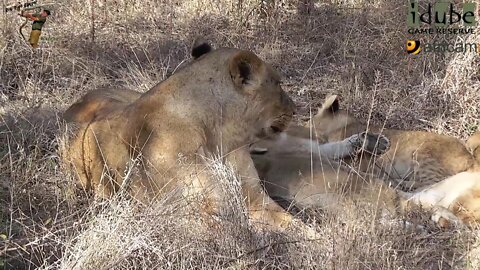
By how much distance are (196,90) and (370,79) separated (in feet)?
9.36

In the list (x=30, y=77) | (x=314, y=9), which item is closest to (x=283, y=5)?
(x=314, y=9)

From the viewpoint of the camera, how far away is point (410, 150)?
214 inches

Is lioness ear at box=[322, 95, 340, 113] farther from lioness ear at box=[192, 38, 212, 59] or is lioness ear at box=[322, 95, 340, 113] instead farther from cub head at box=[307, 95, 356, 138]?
lioness ear at box=[192, 38, 212, 59]

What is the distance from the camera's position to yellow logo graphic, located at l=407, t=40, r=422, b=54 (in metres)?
7.06

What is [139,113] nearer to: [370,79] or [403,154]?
[403,154]

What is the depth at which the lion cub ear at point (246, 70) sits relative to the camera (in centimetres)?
428

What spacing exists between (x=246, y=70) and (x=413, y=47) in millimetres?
3155

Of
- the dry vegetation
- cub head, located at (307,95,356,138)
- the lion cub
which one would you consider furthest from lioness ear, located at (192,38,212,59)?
cub head, located at (307,95,356,138)

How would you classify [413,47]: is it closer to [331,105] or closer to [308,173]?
[331,105]

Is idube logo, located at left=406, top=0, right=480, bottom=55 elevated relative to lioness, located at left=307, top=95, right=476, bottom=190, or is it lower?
elevated

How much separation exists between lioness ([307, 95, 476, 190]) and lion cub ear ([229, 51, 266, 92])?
89 centimetres

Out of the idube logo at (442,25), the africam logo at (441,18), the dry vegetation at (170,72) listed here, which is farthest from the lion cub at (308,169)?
the africam logo at (441,18)

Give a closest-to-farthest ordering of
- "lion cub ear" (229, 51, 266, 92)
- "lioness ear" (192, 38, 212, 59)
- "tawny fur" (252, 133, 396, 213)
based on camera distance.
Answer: "lion cub ear" (229, 51, 266, 92) → "tawny fur" (252, 133, 396, 213) → "lioness ear" (192, 38, 212, 59)

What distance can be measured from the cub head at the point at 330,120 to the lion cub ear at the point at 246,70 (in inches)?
50.5
